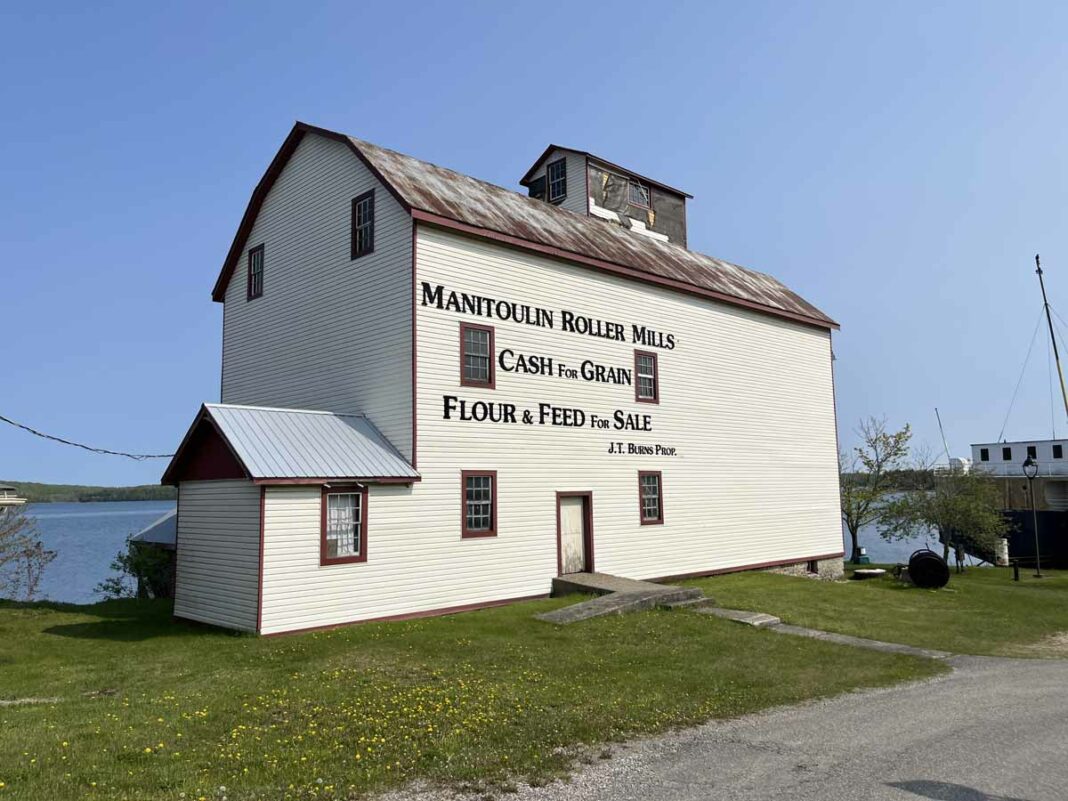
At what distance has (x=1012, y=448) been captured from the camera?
50.8 metres

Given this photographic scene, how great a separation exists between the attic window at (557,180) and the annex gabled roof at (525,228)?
2.18m

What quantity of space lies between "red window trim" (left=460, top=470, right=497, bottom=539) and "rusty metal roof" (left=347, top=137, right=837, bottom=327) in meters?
6.00

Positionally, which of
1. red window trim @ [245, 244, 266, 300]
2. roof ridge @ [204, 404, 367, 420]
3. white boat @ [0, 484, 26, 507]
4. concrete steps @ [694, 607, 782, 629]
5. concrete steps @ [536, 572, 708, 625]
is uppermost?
red window trim @ [245, 244, 266, 300]

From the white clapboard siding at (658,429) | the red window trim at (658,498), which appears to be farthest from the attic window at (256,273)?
the red window trim at (658,498)

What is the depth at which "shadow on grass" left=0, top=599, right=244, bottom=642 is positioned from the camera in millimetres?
15836

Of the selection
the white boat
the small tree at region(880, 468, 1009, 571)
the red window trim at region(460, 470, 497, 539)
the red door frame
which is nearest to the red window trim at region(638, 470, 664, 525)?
the red door frame

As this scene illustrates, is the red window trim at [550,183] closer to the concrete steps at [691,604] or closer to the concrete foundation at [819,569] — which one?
the concrete foundation at [819,569]

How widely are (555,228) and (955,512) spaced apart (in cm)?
2508

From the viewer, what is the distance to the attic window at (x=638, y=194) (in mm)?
28891

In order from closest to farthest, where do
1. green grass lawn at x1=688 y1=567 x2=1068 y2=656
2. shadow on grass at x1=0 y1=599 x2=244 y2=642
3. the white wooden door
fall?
shadow on grass at x1=0 y1=599 x2=244 y2=642 → green grass lawn at x1=688 y1=567 x2=1068 y2=656 → the white wooden door

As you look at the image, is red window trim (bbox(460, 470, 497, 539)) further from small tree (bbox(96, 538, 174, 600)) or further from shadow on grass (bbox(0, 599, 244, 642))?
small tree (bbox(96, 538, 174, 600))

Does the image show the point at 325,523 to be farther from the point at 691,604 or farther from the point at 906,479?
the point at 906,479

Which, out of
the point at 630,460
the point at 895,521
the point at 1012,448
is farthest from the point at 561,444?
the point at 1012,448

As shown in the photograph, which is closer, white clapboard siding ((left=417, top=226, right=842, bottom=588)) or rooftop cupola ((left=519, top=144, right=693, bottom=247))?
white clapboard siding ((left=417, top=226, right=842, bottom=588))
